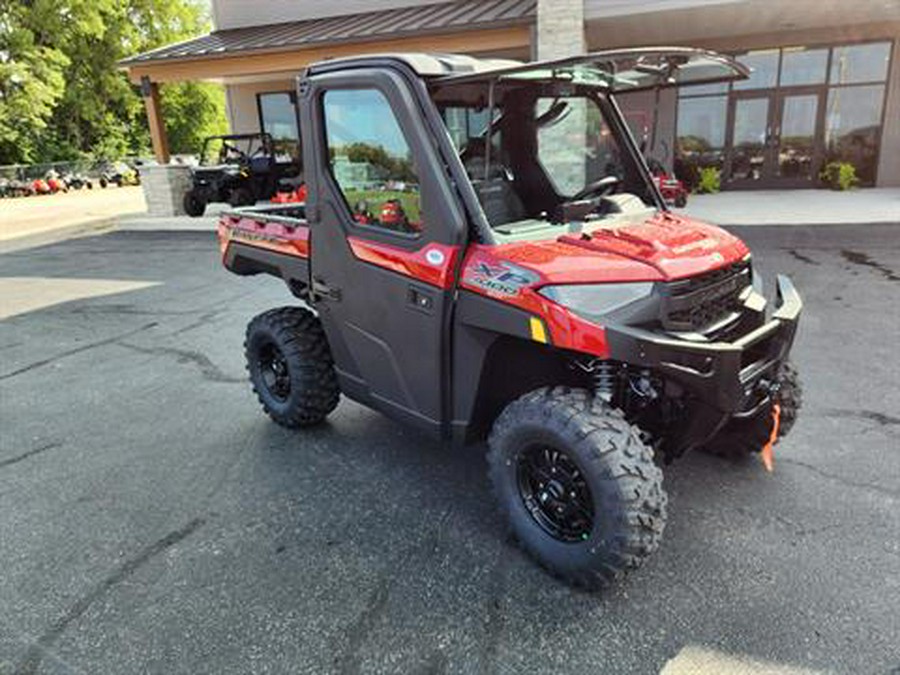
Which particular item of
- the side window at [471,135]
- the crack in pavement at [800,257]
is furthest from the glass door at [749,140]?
the side window at [471,135]

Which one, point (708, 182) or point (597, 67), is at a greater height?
point (597, 67)

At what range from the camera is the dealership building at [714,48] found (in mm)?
12234

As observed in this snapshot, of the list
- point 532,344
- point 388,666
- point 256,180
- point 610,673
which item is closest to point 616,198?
point 532,344

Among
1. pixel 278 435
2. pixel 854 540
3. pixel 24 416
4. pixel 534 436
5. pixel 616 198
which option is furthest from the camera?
pixel 24 416

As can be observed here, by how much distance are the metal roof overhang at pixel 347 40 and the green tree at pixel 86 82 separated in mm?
19793

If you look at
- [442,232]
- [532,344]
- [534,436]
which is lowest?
[534,436]

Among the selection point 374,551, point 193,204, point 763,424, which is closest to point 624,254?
point 763,424

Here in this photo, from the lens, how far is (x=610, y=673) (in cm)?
223

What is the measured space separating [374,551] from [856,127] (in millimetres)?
17481

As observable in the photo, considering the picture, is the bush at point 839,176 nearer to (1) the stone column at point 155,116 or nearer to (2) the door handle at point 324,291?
(2) the door handle at point 324,291

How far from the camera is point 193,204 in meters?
15.6

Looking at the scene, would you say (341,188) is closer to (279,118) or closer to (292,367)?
(292,367)

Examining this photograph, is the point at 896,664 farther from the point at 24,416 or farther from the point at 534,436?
the point at 24,416

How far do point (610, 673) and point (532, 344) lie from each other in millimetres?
1340
